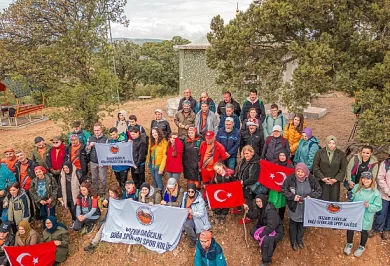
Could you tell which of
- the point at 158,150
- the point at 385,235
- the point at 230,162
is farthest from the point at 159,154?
the point at 385,235

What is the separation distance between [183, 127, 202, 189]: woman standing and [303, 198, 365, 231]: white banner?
2.44m

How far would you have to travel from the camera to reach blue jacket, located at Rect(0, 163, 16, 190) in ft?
24.3

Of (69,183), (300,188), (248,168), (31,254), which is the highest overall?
(248,168)

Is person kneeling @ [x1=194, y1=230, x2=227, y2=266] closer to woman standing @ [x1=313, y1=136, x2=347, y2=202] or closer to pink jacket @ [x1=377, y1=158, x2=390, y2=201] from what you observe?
woman standing @ [x1=313, y1=136, x2=347, y2=202]

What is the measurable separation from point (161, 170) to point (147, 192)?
2.12ft

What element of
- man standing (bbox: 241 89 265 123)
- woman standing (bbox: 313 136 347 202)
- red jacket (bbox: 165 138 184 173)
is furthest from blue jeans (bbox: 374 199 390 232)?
red jacket (bbox: 165 138 184 173)

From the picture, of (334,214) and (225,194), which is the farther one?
(225,194)

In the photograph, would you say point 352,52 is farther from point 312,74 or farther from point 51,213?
point 51,213

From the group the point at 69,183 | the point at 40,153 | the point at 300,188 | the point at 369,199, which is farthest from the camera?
the point at 40,153

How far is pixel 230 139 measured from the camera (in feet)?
23.2

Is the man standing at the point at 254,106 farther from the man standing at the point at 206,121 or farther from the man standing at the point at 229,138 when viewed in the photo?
the man standing at the point at 229,138

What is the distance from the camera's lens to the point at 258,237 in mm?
6520

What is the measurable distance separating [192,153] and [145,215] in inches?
66.3

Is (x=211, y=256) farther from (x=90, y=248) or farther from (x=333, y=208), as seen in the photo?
(x=90, y=248)
